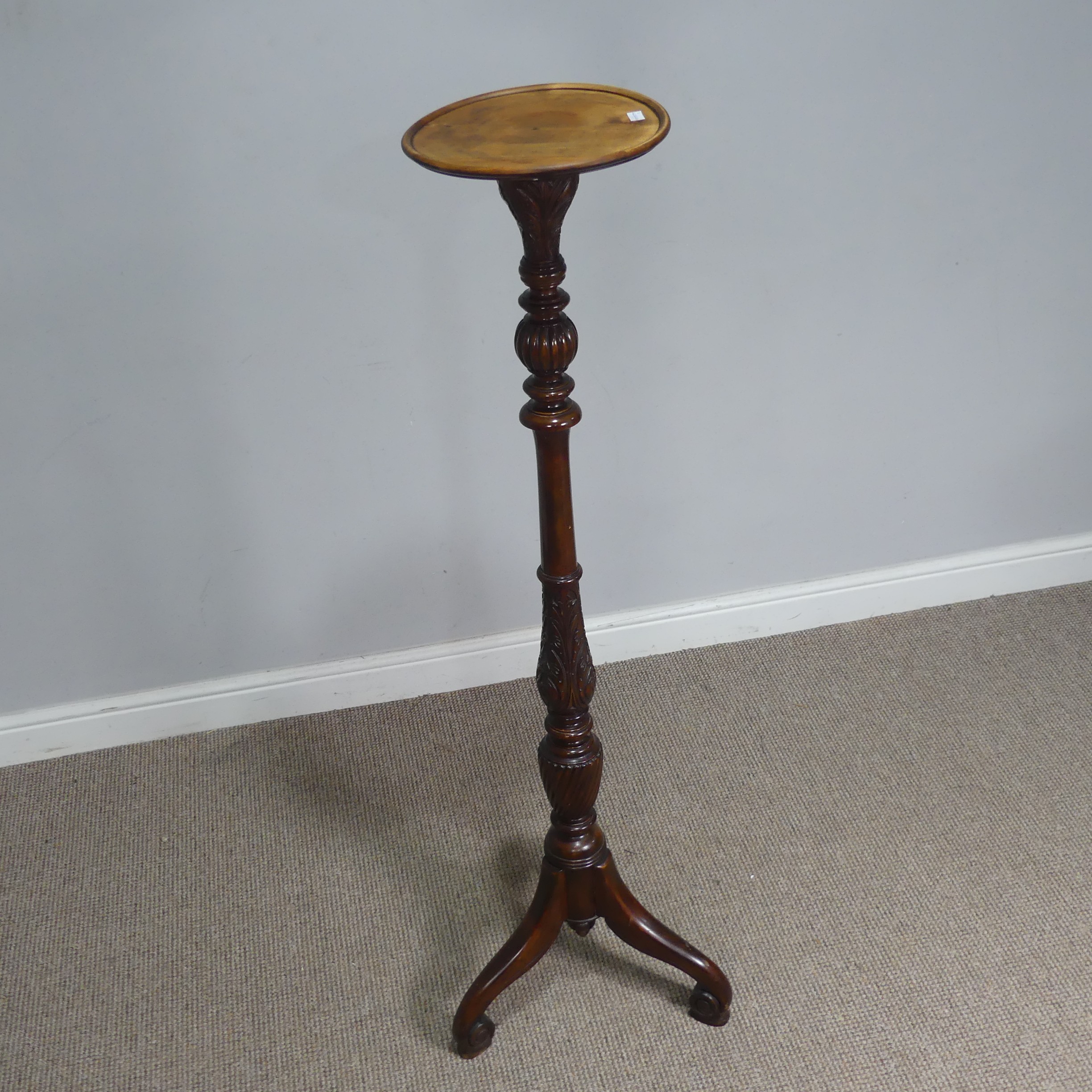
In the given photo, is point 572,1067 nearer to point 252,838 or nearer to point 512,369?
point 252,838

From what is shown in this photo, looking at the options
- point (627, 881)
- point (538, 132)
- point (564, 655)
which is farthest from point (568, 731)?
point (538, 132)

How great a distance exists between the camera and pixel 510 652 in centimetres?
213

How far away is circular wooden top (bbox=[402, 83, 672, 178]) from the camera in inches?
41.1

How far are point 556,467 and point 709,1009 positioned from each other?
80 cm

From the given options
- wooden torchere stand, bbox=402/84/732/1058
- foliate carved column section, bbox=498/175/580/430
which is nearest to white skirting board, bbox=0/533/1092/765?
wooden torchere stand, bbox=402/84/732/1058

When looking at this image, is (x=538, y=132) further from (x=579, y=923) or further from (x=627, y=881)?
(x=627, y=881)

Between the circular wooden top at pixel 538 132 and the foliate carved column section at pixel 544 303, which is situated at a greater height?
the circular wooden top at pixel 538 132

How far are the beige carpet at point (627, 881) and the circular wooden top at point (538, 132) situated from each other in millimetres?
1127

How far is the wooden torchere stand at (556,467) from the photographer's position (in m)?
1.09

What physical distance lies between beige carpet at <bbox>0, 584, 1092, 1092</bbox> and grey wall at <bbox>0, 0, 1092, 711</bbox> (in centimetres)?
22

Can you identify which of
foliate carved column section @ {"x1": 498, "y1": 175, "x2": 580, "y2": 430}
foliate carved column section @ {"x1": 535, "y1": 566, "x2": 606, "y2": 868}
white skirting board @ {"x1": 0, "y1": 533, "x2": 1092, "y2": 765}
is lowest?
white skirting board @ {"x1": 0, "y1": 533, "x2": 1092, "y2": 765}

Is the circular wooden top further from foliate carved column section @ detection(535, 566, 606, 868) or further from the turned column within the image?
foliate carved column section @ detection(535, 566, 606, 868)

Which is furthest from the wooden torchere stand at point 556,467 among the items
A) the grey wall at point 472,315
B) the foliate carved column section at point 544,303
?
the grey wall at point 472,315

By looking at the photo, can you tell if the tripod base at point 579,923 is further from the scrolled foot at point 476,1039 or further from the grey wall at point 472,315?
the grey wall at point 472,315
